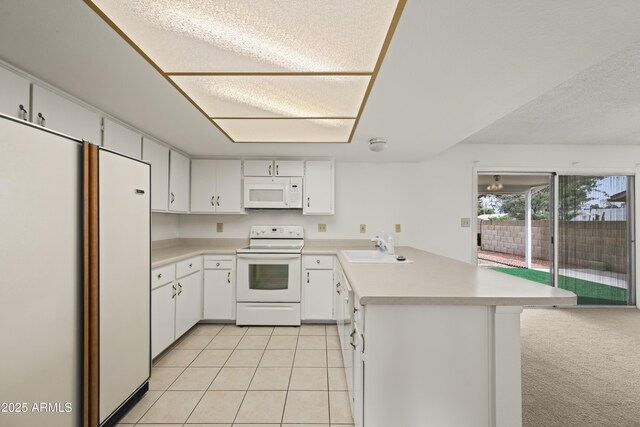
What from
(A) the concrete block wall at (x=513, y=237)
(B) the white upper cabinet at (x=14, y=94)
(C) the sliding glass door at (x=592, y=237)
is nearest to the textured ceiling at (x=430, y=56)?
(B) the white upper cabinet at (x=14, y=94)

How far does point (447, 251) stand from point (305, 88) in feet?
10.1

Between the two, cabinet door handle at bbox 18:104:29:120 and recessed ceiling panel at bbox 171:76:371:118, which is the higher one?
recessed ceiling panel at bbox 171:76:371:118

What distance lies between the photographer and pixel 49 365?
1157 millimetres

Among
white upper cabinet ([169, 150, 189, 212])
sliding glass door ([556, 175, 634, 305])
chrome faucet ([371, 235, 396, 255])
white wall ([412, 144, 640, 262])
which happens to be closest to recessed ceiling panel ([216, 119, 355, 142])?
white upper cabinet ([169, 150, 189, 212])

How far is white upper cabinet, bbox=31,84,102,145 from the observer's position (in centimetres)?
156

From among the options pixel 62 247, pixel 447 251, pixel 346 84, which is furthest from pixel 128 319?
pixel 447 251

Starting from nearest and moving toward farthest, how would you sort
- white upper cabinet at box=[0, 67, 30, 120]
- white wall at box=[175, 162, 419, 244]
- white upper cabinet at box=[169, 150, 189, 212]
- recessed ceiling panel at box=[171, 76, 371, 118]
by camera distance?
white upper cabinet at box=[0, 67, 30, 120]
recessed ceiling panel at box=[171, 76, 371, 118]
white upper cabinet at box=[169, 150, 189, 212]
white wall at box=[175, 162, 419, 244]

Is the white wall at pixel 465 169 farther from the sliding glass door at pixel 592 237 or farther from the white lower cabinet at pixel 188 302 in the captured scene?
the white lower cabinet at pixel 188 302

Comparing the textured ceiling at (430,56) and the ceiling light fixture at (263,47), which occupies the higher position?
the ceiling light fixture at (263,47)

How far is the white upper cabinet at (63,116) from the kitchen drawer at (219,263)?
5.44 feet

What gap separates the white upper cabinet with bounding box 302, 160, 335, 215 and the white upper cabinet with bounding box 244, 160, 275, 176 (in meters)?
0.47

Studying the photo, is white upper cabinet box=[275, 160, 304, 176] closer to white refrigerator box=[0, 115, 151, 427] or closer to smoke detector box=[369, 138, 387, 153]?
smoke detector box=[369, 138, 387, 153]

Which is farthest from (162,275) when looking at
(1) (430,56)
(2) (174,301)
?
(1) (430,56)

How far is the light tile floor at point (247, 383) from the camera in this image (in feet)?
5.56
